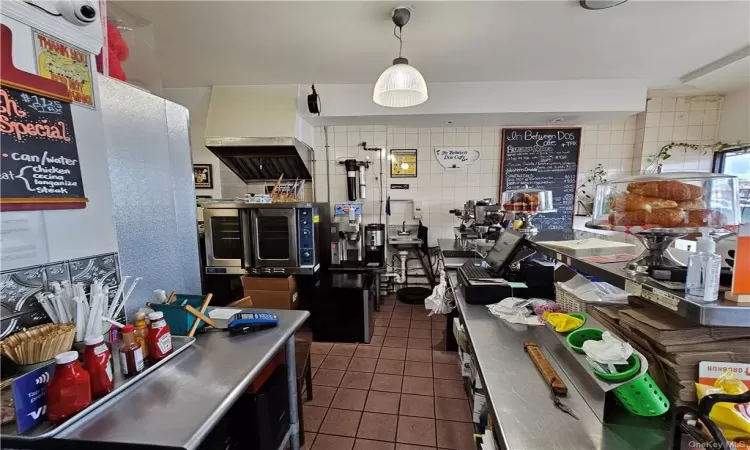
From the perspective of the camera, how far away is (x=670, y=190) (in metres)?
0.84

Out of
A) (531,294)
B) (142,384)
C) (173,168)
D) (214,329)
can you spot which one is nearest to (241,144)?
(173,168)

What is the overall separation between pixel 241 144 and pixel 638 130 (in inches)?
179

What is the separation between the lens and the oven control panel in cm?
287

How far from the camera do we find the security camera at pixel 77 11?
90 cm

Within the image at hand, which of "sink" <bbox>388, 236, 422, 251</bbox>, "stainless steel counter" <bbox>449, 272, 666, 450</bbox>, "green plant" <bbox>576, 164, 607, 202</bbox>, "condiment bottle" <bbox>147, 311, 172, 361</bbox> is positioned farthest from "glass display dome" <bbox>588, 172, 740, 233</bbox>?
"green plant" <bbox>576, 164, 607, 202</bbox>

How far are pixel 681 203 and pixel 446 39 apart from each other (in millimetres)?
1956

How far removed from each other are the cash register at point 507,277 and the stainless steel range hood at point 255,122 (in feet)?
7.39

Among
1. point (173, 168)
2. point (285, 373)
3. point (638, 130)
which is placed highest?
point (638, 130)

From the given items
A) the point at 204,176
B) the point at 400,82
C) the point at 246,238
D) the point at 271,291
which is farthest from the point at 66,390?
the point at 204,176

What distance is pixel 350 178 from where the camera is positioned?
144 inches

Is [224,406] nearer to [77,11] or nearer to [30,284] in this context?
[30,284]

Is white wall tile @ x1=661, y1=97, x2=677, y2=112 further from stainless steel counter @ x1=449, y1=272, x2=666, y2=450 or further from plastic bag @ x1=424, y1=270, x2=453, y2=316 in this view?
stainless steel counter @ x1=449, y1=272, x2=666, y2=450

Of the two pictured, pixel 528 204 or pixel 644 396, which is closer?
pixel 644 396

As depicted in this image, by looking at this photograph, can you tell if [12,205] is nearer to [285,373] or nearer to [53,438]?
[53,438]
